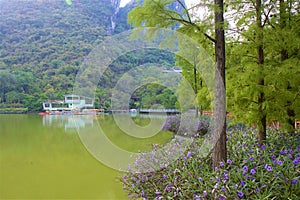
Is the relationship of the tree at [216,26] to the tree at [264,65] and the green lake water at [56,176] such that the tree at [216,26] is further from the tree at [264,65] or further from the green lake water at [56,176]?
the green lake water at [56,176]

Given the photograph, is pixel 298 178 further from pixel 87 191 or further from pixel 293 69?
pixel 87 191

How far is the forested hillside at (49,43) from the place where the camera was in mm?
24938

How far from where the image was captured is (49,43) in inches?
1166

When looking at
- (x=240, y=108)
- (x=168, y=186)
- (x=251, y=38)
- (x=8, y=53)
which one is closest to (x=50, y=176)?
(x=168, y=186)

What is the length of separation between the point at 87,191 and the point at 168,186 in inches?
57.0

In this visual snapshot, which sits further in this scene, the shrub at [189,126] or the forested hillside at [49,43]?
the forested hillside at [49,43]

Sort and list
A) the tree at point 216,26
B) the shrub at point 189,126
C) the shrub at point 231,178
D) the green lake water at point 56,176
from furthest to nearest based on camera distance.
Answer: the shrub at point 189,126
the green lake water at point 56,176
the tree at point 216,26
the shrub at point 231,178

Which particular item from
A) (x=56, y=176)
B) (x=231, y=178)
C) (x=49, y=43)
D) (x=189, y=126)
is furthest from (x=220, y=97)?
(x=49, y=43)

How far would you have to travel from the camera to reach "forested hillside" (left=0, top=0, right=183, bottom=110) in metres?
24.9

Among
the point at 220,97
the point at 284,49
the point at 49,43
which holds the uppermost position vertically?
the point at 49,43

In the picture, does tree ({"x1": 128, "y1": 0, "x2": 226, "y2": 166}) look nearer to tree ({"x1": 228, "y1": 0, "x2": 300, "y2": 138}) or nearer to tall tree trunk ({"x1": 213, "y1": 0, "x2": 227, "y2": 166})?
tall tree trunk ({"x1": 213, "y1": 0, "x2": 227, "y2": 166})

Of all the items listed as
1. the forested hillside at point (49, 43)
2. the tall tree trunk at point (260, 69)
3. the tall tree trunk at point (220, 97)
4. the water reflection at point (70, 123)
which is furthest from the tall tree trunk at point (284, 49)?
the forested hillside at point (49, 43)

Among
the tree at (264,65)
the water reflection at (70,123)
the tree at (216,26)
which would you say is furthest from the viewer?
the water reflection at (70,123)

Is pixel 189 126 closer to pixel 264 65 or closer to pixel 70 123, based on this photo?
pixel 264 65
